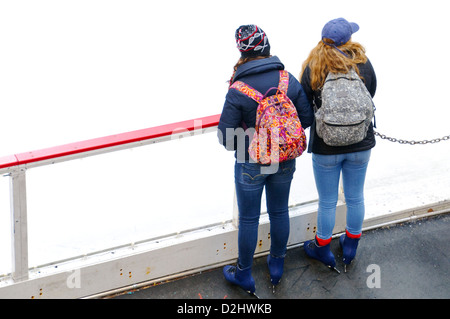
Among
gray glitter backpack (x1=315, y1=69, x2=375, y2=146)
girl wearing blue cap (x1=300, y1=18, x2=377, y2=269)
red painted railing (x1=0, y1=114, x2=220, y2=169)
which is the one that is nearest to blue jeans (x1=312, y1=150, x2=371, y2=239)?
girl wearing blue cap (x1=300, y1=18, x2=377, y2=269)

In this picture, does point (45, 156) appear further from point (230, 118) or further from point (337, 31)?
point (337, 31)

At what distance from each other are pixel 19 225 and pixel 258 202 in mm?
1040

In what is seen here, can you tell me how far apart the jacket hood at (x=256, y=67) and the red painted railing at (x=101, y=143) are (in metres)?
0.43

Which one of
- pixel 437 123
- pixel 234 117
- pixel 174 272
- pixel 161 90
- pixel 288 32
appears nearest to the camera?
pixel 234 117

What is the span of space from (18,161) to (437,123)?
10.3ft

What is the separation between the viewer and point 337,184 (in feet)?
10.0

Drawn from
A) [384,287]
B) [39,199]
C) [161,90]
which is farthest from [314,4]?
[39,199]

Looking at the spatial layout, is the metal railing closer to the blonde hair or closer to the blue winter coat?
the blue winter coat

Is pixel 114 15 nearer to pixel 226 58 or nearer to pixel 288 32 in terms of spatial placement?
pixel 226 58

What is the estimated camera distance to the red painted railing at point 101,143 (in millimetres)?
2668

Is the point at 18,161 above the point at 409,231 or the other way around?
above

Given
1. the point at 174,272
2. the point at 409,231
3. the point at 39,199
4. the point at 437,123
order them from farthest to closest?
the point at 437,123
the point at 409,231
the point at 174,272
the point at 39,199

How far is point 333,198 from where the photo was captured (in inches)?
121

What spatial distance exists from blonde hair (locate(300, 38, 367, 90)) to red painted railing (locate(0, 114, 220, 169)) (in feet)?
1.71
